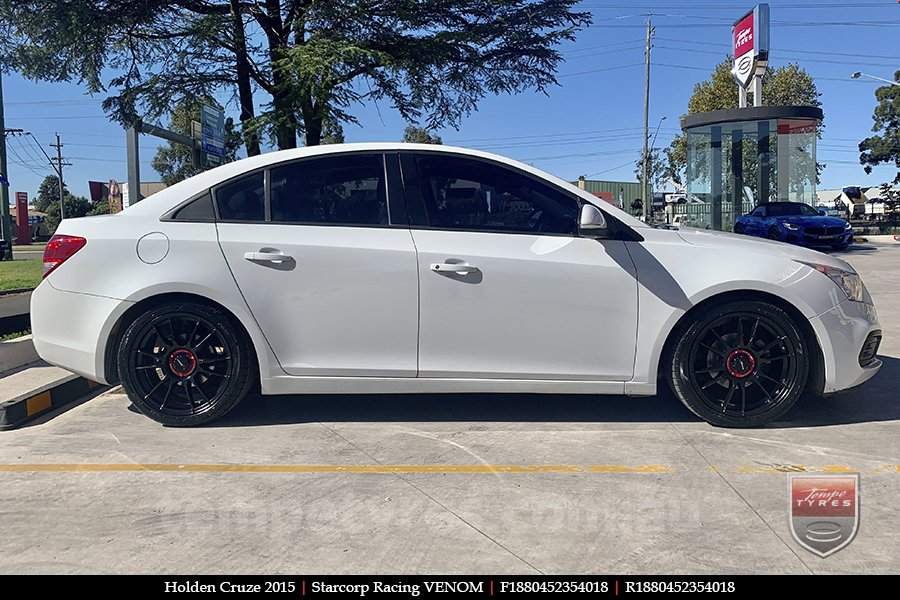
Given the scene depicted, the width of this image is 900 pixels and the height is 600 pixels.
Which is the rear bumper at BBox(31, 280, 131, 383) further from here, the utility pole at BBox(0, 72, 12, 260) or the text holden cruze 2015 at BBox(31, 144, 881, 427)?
the utility pole at BBox(0, 72, 12, 260)

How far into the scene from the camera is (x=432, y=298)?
402 centimetres

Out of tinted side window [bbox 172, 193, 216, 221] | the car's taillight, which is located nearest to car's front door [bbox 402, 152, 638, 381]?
tinted side window [bbox 172, 193, 216, 221]

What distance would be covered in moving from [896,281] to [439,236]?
1099cm

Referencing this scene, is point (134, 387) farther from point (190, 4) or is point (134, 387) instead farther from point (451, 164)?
point (190, 4)

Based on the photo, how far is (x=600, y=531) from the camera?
2873 mm

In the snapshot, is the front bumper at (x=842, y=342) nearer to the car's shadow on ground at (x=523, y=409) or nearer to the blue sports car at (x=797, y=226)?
the car's shadow on ground at (x=523, y=409)

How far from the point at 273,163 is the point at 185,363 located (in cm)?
136

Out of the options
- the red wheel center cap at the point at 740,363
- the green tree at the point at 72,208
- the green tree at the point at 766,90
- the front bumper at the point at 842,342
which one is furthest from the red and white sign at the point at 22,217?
the front bumper at the point at 842,342

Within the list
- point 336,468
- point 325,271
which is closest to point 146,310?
point 325,271

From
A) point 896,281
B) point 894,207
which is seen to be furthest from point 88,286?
point 894,207

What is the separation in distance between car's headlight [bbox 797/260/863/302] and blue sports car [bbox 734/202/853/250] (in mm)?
14690

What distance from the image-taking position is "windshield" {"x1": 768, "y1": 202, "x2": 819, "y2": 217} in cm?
1903

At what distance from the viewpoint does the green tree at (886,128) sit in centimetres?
4531
